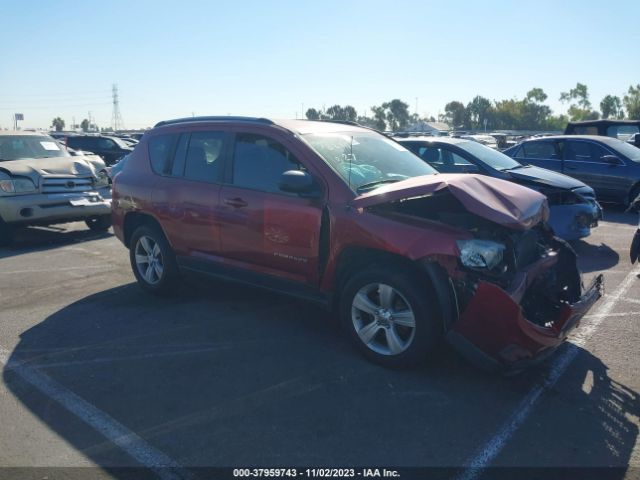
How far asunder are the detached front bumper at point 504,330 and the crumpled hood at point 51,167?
25.4ft

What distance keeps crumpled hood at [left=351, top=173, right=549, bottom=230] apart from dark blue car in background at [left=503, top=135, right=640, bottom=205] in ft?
26.0

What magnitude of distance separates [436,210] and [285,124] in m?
1.65

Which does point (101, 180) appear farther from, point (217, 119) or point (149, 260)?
point (217, 119)

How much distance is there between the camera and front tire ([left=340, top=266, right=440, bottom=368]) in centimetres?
372

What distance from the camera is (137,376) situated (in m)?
3.95

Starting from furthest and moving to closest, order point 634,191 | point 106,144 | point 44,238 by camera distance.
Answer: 1. point 106,144
2. point 634,191
3. point 44,238

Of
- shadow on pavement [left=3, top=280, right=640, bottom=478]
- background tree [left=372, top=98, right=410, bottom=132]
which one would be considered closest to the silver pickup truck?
shadow on pavement [left=3, top=280, right=640, bottom=478]

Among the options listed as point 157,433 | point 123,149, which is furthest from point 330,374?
point 123,149

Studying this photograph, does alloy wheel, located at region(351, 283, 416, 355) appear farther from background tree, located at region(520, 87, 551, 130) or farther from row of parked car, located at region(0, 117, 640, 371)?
background tree, located at region(520, 87, 551, 130)

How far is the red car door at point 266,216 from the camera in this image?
4375 mm

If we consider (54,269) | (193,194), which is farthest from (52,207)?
(193,194)

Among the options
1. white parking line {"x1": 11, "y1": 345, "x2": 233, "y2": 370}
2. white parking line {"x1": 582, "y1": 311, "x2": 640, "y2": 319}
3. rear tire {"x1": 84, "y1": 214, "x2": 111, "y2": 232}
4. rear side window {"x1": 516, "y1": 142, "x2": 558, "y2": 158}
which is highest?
rear side window {"x1": 516, "y1": 142, "x2": 558, "y2": 158}

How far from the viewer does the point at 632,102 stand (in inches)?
3898

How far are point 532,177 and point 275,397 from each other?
5863 millimetres
